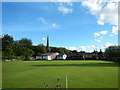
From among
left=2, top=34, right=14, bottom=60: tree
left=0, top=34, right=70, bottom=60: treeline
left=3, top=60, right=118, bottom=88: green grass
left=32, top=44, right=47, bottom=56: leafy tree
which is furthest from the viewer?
left=32, top=44, right=47, bottom=56: leafy tree

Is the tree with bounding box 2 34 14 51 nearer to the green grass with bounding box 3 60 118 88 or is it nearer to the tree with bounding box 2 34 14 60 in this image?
the tree with bounding box 2 34 14 60

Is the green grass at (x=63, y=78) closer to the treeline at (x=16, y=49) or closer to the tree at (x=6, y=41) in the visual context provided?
the treeline at (x=16, y=49)

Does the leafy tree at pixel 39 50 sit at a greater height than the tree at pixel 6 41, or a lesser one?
lesser

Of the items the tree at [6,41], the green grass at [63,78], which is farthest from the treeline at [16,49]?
the green grass at [63,78]

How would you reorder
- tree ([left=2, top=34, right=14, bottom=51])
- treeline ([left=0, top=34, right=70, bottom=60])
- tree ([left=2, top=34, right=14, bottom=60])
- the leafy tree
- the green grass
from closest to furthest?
the green grass
tree ([left=2, top=34, right=14, bottom=60])
treeline ([left=0, top=34, right=70, bottom=60])
tree ([left=2, top=34, right=14, bottom=51])
the leafy tree

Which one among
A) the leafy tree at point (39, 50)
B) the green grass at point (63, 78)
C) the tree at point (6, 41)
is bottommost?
the green grass at point (63, 78)

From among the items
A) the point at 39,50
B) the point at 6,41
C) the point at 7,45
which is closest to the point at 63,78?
the point at 7,45

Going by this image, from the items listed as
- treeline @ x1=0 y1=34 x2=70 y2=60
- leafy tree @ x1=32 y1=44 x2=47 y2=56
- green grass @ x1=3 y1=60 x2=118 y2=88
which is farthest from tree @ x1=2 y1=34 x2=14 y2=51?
green grass @ x1=3 y1=60 x2=118 y2=88

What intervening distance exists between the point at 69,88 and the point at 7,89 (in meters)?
2.98

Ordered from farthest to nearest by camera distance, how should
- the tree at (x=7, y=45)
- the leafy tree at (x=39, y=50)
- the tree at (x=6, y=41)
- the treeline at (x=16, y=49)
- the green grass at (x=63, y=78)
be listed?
1. the leafy tree at (x=39, y=50)
2. the tree at (x=6, y=41)
3. the treeline at (x=16, y=49)
4. the tree at (x=7, y=45)
5. the green grass at (x=63, y=78)

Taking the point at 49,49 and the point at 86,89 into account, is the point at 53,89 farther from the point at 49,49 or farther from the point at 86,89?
the point at 49,49

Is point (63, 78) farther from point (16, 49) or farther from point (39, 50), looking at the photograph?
point (39, 50)

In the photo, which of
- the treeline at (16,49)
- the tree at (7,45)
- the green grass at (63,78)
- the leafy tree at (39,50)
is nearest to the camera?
the green grass at (63,78)

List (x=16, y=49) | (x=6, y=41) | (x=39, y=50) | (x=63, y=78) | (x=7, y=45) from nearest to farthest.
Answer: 1. (x=63, y=78)
2. (x=7, y=45)
3. (x=6, y=41)
4. (x=16, y=49)
5. (x=39, y=50)
